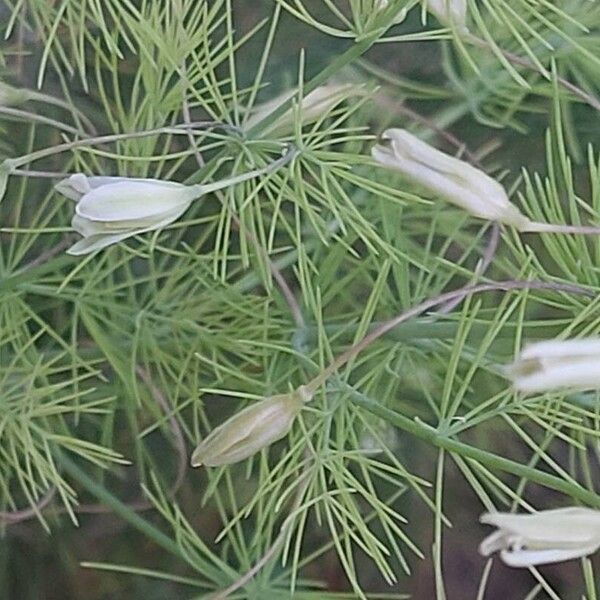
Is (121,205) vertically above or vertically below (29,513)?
above

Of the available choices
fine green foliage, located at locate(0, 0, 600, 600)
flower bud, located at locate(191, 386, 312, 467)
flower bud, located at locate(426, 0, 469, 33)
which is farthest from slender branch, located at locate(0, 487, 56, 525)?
flower bud, located at locate(426, 0, 469, 33)

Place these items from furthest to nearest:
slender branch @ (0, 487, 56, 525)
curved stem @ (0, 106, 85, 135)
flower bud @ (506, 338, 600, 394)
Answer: slender branch @ (0, 487, 56, 525)
curved stem @ (0, 106, 85, 135)
flower bud @ (506, 338, 600, 394)

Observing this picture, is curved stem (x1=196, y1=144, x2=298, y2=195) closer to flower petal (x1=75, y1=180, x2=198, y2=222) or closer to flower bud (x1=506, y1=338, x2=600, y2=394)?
flower petal (x1=75, y1=180, x2=198, y2=222)

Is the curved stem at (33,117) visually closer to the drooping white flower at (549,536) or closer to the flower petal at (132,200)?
the flower petal at (132,200)

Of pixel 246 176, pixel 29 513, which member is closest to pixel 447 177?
pixel 246 176

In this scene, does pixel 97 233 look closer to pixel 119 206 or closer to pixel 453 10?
pixel 119 206

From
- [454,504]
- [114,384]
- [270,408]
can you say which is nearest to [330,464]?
[270,408]
